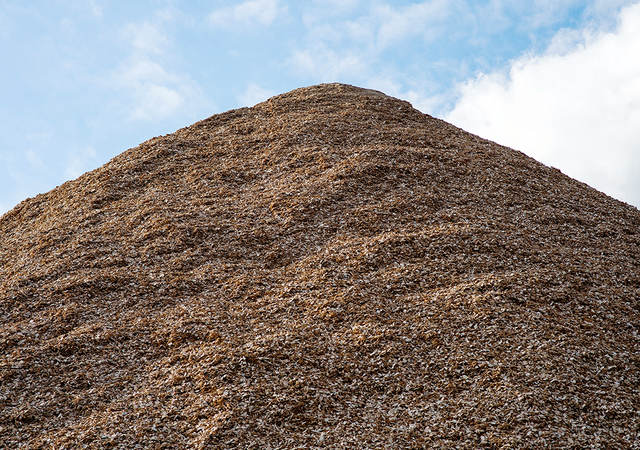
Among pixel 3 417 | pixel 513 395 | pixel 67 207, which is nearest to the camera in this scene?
pixel 513 395

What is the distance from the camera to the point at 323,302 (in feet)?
28.3

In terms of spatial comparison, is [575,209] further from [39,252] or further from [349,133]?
[39,252]

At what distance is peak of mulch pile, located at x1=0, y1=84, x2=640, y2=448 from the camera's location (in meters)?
6.65

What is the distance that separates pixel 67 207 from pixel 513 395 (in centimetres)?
1076

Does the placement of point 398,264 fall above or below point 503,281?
above

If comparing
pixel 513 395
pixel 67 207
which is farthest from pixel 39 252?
pixel 513 395

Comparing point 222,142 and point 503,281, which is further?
point 222,142

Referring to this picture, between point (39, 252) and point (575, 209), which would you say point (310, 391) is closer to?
point (39, 252)

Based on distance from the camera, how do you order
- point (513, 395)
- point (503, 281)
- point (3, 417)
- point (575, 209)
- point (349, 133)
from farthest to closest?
point (349, 133) < point (575, 209) < point (503, 281) < point (3, 417) < point (513, 395)

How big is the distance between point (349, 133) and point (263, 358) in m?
8.29

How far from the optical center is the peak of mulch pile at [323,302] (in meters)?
6.65

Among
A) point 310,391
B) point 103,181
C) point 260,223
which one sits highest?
point 103,181

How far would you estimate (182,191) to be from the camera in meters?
12.7

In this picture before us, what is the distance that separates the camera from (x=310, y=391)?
6914mm
